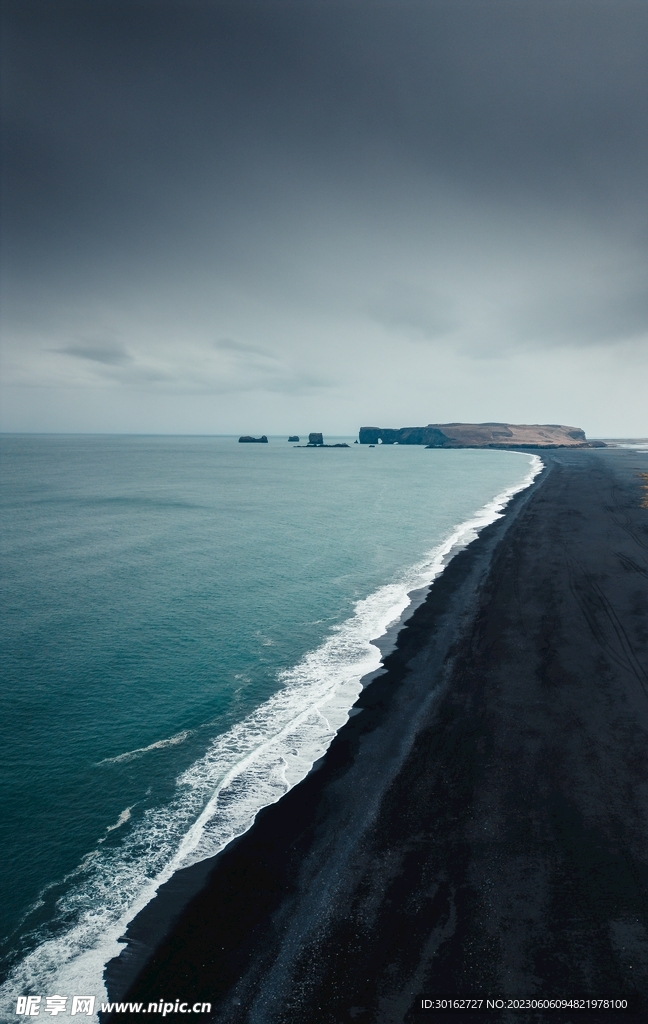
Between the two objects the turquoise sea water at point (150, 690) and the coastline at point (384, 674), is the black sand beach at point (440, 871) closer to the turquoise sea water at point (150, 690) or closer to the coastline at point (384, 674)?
the coastline at point (384, 674)

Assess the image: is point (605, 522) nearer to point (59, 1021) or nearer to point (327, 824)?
point (327, 824)

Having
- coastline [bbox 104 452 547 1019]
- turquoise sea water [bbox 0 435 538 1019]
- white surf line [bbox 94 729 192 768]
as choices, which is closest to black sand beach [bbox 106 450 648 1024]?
coastline [bbox 104 452 547 1019]

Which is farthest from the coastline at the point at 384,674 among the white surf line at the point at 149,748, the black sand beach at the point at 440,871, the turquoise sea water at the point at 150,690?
the white surf line at the point at 149,748

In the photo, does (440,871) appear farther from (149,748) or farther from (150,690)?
(150,690)

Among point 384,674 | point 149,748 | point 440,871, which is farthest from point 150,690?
point 440,871

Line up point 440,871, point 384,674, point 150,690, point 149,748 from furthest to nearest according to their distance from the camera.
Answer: point 384,674 < point 150,690 < point 149,748 < point 440,871

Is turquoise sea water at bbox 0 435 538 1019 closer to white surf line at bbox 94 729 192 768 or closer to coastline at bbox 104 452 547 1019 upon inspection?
white surf line at bbox 94 729 192 768

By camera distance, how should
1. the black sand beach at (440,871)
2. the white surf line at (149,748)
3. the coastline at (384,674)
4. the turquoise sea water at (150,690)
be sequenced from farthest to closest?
the white surf line at (149,748) < the turquoise sea water at (150,690) < the coastline at (384,674) < the black sand beach at (440,871)

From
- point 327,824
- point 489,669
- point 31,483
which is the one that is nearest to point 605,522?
point 489,669
